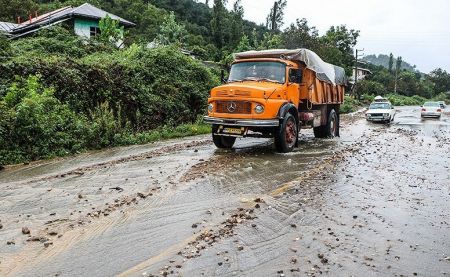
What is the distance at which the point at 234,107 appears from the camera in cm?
1134

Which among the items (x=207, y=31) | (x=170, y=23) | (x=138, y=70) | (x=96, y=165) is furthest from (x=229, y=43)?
(x=96, y=165)

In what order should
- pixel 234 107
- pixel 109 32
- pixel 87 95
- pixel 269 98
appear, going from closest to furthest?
pixel 269 98 < pixel 234 107 < pixel 87 95 < pixel 109 32

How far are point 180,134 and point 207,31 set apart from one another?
2349 inches

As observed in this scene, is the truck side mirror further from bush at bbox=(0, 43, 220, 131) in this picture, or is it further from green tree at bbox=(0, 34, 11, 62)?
green tree at bbox=(0, 34, 11, 62)

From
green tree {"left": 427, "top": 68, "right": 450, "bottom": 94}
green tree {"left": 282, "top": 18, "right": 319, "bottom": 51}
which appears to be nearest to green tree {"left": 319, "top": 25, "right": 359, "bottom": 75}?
green tree {"left": 282, "top": 18, "right": 319, "bottom": 51}

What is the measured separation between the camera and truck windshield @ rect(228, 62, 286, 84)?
39.4 feet

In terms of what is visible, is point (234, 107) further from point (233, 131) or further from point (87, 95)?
point (87, 95)

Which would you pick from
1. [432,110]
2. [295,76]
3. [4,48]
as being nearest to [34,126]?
[4,48]

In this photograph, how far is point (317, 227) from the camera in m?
5.66

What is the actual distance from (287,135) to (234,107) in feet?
5.93

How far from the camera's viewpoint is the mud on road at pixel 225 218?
14.8ft

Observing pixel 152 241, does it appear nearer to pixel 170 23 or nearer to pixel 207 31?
pixel 170 23

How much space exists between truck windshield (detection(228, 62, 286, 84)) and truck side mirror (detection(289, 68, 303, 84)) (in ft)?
0.83

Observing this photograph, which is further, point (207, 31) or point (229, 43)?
point (207, 31)
